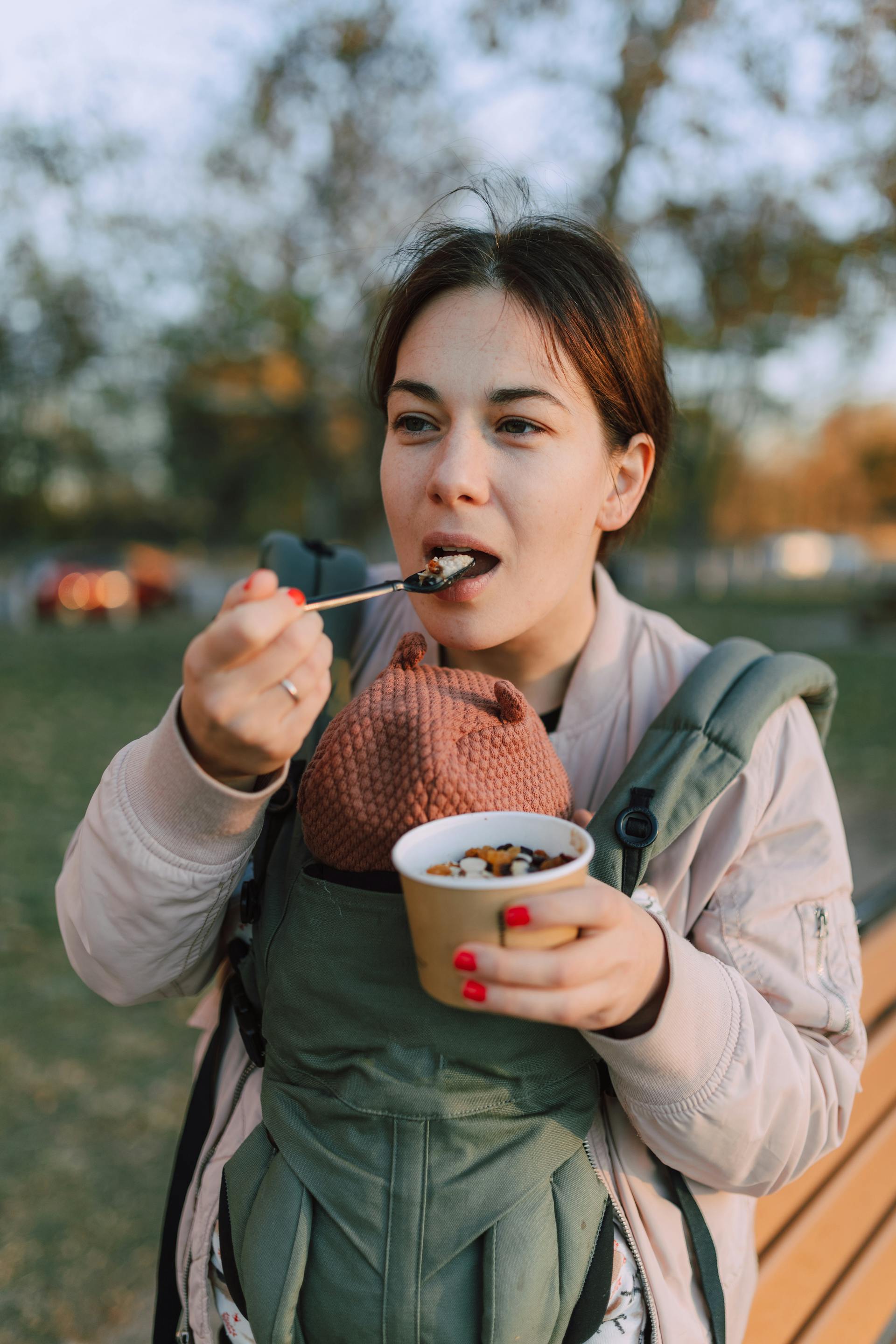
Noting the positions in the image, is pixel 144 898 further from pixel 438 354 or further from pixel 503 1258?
pixel 438 354

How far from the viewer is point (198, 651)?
113cm

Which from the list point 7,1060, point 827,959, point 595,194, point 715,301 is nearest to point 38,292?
point 595,194

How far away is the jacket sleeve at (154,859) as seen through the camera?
4.22 ft

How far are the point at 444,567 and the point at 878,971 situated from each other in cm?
185

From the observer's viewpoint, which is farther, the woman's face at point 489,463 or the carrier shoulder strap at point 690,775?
the woman's face at point 489,463

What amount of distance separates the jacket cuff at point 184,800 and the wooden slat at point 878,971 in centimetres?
175

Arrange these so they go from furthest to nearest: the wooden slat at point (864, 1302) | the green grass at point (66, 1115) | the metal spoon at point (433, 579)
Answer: the green grass at point (66, 1115)
the wooden slat at point (864, 1302)
the metal spoon at point (433, 579)

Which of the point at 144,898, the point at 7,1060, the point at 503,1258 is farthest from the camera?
the point at 7,1060

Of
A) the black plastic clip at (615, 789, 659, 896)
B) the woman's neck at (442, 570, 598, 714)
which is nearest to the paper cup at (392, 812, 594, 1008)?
the black plastic clip at (615, 789, 659, 896)

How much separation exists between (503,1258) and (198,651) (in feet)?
2.76

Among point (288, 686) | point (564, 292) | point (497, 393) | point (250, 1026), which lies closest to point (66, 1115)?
point (250, 1026)

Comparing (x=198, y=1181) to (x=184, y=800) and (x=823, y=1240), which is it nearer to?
(x=184, y=800)

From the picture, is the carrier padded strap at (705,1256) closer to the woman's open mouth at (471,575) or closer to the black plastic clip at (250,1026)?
the black plastic clip at (250,1026)

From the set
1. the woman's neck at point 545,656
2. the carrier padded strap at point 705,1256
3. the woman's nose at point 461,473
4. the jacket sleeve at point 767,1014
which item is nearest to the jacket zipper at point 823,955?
the jacket sleeve at point 767,1014
